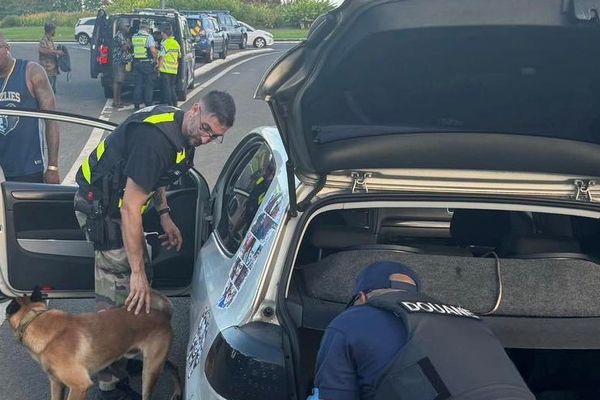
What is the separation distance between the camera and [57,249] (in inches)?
157

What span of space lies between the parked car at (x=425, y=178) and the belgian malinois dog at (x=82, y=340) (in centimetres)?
32

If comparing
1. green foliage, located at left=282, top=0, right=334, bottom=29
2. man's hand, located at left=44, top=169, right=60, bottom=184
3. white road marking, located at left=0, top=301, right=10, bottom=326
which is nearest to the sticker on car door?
man's hand, located at left=44, top=169, right=60, bottom=184

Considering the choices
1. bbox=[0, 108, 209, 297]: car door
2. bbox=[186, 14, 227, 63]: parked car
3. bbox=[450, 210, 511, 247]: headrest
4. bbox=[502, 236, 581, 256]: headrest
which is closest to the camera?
bbox=[502, 236, 581, 256]: headrest

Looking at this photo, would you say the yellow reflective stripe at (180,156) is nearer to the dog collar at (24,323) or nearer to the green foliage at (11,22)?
the dog collar at (24,323)

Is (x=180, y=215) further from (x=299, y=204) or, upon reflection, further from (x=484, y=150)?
(x=484, y=150)

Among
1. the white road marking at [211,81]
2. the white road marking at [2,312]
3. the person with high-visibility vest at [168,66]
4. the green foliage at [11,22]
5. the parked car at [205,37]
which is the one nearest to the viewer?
the white road marking at [2,312]

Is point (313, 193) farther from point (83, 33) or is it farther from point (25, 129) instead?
point (83, 33)

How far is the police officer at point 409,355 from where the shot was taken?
5.90 ft

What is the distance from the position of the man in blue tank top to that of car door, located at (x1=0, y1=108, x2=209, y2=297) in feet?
3.19

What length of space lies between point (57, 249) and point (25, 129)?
1.25m

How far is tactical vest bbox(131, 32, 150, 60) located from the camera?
43.3 feet

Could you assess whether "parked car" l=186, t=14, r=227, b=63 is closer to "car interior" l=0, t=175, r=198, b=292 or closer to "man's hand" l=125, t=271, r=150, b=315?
"car interior" l=0, t=175, r=198, b=292

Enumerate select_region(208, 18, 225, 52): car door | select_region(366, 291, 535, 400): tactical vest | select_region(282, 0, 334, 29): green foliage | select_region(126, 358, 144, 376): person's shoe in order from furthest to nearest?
select_region(282, 0, 334, 29): green foliage < select_region(208, 18, 225, 52): car door < select_region(126, 358, 144, 376): person's shoe < select_region(366, 291, 535, 400): tactical vest

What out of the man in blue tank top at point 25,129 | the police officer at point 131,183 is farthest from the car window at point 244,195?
the man in blue tank top at point 25,129
